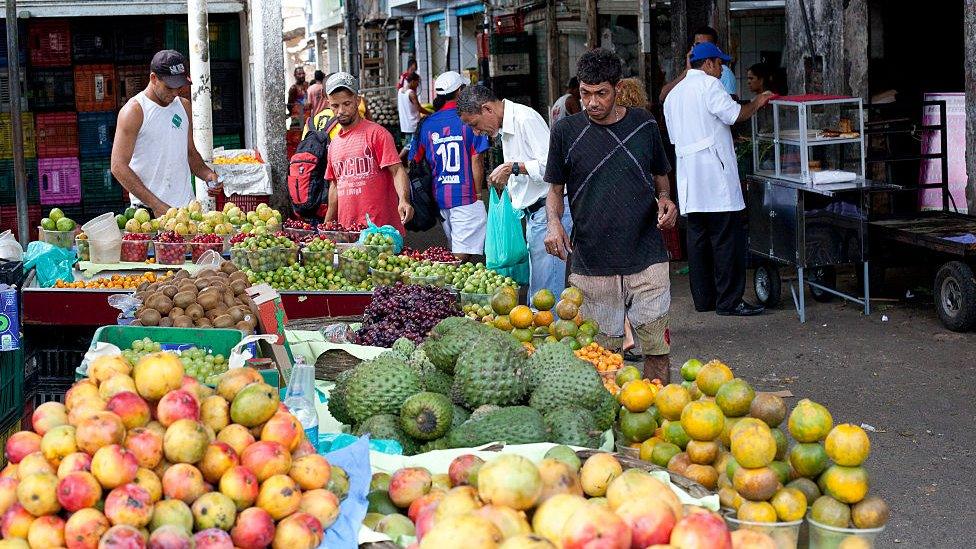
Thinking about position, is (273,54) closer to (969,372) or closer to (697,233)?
(697,233)

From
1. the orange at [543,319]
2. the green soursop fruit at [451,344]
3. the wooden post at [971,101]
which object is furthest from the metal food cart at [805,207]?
the green soursop fruit at [451,344]

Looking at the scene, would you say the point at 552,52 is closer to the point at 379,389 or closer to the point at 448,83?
the point at 448,83

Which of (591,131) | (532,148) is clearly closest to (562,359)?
(591,131)

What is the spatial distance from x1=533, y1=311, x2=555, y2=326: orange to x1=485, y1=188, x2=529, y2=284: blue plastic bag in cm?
191

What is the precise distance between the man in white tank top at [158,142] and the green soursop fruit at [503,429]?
184 inches

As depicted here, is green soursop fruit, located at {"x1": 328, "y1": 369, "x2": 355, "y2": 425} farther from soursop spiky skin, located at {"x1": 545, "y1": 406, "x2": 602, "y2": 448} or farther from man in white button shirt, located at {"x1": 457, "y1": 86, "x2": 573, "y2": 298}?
man in white button shirt, located at {"x1": 457, "y1": 86, "x2": 573, "y2": 298}

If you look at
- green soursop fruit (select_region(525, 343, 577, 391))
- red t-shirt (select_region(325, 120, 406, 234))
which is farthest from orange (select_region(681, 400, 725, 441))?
red t-shirt (select_region(325, 120, 406, 234))

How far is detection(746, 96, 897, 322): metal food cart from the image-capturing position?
28.1 ft

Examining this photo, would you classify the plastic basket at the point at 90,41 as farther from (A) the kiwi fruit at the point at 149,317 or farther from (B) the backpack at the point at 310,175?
(A) the kiwi fruit at the point at 149,317

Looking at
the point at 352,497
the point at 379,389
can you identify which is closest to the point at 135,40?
the point at 379,389

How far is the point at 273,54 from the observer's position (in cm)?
1177

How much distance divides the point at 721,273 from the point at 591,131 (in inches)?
148

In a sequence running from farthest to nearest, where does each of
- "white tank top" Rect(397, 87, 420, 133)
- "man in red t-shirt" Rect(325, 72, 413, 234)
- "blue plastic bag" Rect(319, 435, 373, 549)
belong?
"white tank top" Rect(397, 87, 420, 133), "man in red t-shirt" Rect(325, 72, 413, 234), "blue plastic bag" Rect(319, 435, 373, 549)

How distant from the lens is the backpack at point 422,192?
9031mm
